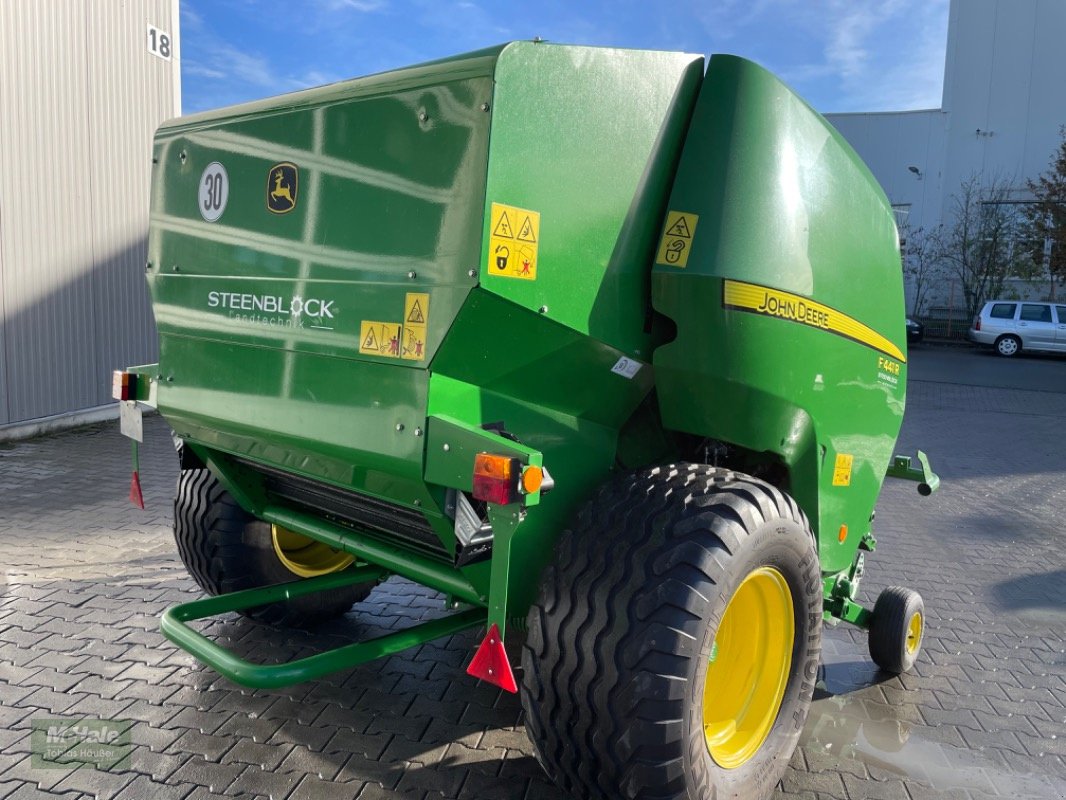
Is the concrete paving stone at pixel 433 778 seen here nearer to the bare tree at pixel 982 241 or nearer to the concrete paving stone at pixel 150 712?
the concrete paving stone at pixel 150 712

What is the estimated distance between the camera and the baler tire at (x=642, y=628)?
2381 millimetres

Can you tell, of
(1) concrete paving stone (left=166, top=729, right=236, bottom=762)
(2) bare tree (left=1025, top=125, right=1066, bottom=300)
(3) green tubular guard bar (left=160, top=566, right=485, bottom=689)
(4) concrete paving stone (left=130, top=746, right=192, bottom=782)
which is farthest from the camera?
(2) bare tree (left=1025, top=125, right=1066, bottom=300)

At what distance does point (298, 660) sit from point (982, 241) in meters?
28.2

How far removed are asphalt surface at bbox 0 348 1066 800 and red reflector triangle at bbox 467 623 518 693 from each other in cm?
75

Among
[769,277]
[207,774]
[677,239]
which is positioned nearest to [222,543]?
[207,774]

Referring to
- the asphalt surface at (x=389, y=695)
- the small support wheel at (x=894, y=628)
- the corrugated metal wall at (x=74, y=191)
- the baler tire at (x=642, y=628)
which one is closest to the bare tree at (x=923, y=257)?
the asphalt surface at (x=389, y=695)

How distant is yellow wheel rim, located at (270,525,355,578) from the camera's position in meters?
4.04

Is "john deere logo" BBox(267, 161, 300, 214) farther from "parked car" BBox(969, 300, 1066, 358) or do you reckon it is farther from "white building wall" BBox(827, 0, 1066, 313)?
"white building wall" BBox(827, 0, 1066, 313)

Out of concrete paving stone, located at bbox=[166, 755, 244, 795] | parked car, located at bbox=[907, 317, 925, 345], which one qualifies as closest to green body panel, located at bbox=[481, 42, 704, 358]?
concrete paving stone, located at bbox=[166, 755, 244, 795]

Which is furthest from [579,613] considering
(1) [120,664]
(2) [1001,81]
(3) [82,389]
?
(2) [1001,81]

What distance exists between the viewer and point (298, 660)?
3117 mm

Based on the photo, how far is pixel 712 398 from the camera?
2904 mm

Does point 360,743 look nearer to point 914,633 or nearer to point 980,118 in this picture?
point 914,633

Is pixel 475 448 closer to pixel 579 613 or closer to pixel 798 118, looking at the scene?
pixel 579 613
